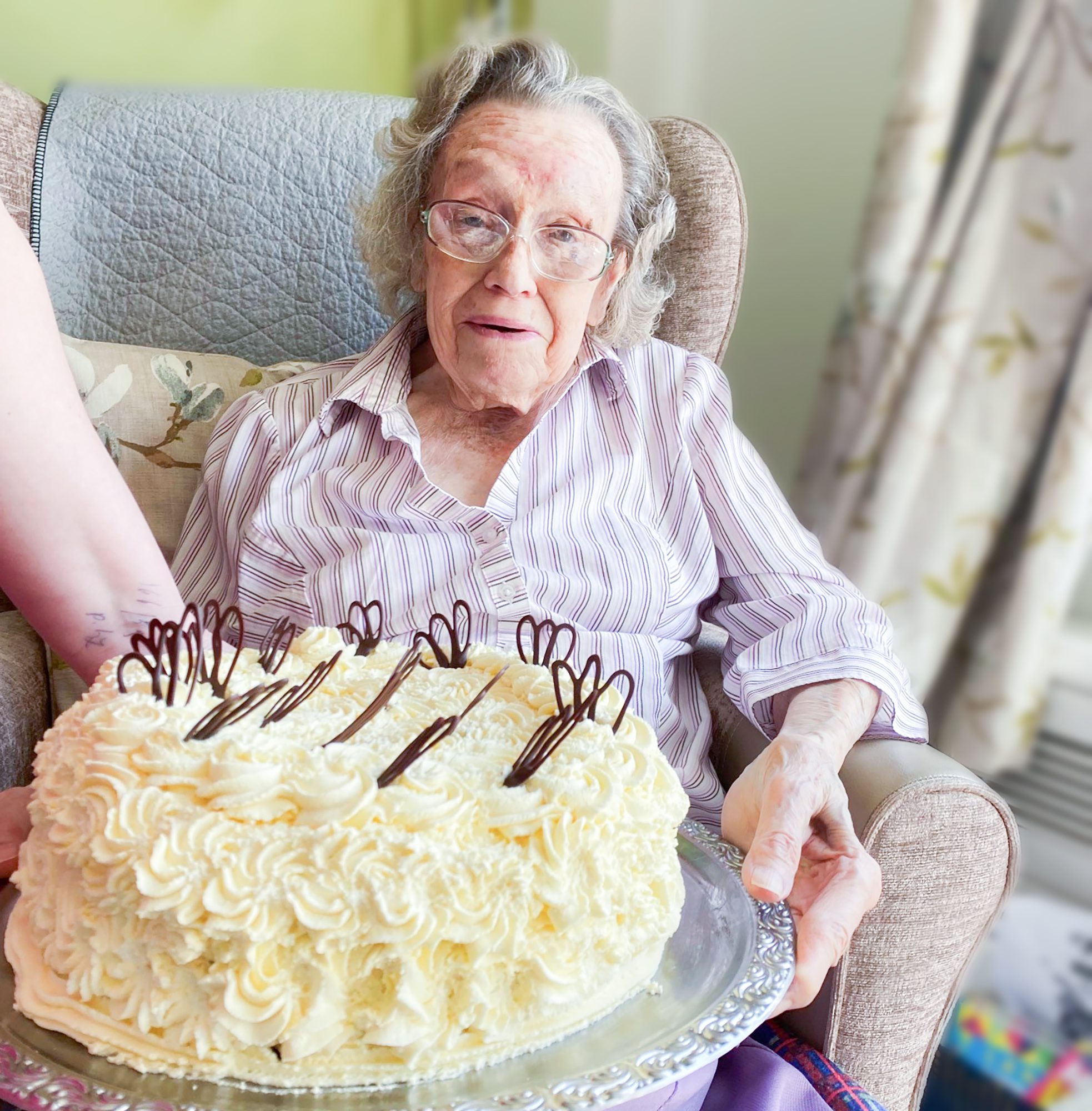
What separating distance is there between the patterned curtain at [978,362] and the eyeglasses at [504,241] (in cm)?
29

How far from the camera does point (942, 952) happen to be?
942 millimetres

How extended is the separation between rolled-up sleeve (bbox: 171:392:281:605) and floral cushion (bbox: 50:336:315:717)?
0.17 ft

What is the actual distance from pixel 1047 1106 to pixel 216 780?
762mm

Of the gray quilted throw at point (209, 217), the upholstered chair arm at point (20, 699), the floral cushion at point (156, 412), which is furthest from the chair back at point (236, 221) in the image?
the upholstered chair arm at point (20, 699)

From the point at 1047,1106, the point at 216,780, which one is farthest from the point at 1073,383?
the point at 216,780

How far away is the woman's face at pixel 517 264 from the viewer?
115 cm

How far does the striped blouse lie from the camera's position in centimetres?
112

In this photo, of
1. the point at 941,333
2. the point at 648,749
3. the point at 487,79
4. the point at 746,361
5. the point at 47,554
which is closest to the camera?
the point at 648,749

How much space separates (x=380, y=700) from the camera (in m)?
0.69

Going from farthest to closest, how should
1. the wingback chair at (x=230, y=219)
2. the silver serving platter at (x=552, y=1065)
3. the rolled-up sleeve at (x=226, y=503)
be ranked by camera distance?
1. the wingback chair at (x=230, y=219)
2. the rolled-up sleeve at (x=226, y=503)
3. the silver serving platter at (x=552, y=1065)

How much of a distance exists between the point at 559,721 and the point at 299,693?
181 mm

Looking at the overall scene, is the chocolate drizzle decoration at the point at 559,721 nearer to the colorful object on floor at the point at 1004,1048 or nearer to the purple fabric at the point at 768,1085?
the purple fabric at the point at 768,1085

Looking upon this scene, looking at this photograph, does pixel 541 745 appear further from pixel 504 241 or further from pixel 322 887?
pixel 504 241

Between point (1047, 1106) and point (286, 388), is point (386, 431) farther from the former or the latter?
point (1047, 1106)
